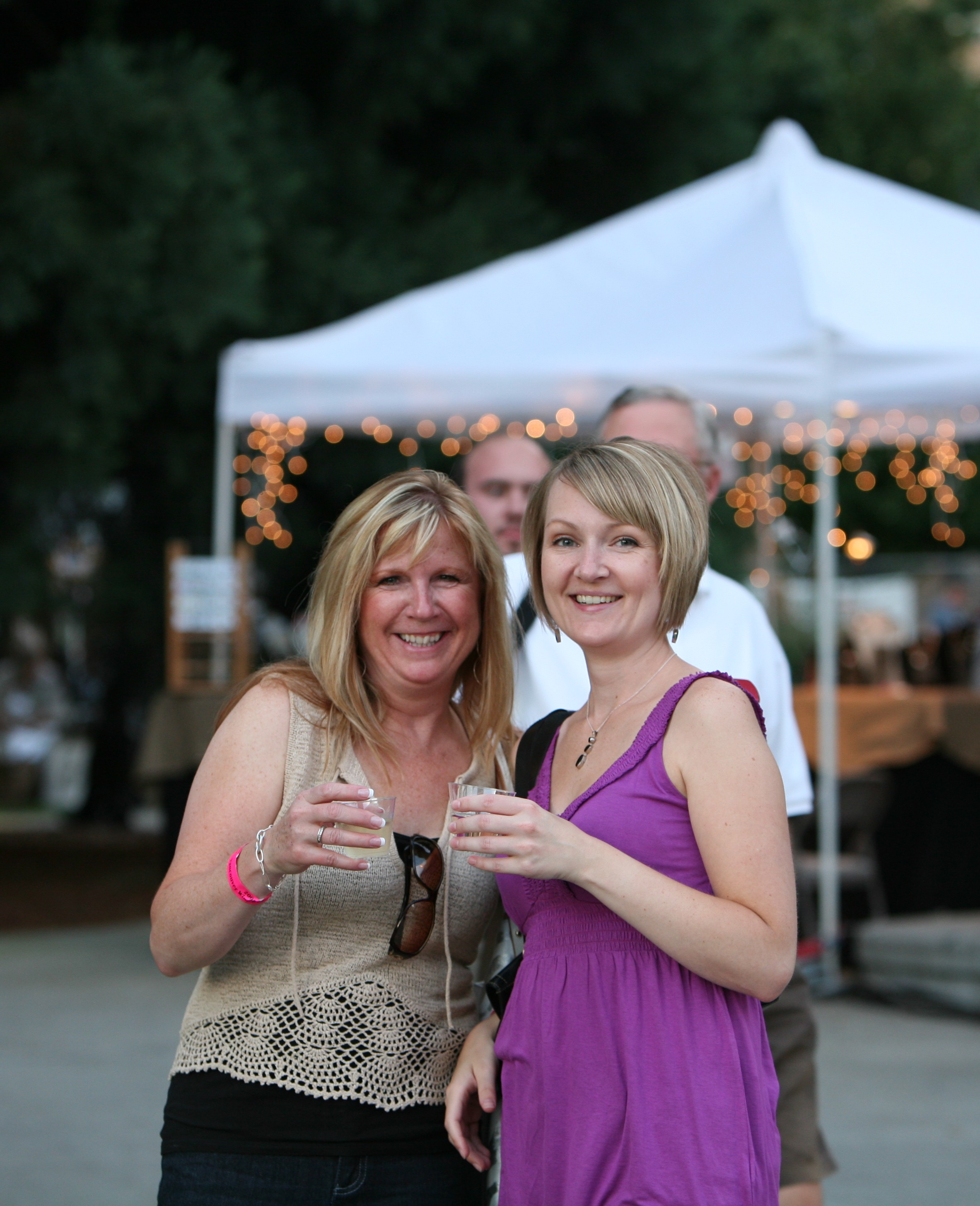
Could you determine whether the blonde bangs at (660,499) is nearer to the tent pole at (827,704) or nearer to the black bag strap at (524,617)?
the black bag strap at (524,617)

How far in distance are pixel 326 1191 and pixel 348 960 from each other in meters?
0.33

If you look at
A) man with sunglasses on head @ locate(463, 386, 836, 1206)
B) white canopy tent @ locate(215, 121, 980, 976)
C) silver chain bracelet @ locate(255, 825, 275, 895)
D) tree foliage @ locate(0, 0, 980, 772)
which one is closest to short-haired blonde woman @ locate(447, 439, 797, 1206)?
silver chain bracelet @ locate(255, 825, 275, 895)

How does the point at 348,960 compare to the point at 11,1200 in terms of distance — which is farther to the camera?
the point at 11,1200

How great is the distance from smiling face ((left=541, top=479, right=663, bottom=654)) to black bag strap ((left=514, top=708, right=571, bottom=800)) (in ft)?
0.63

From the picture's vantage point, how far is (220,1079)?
2090 mm

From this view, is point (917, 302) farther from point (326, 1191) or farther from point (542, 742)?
point (326, 1191)

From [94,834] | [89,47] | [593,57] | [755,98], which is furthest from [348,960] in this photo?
[94,834]

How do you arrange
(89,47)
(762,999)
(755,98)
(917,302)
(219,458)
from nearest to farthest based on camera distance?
(762,999) < (917,302) < (219,458) < (89,47) < (755,98)

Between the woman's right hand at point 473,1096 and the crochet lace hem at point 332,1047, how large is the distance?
6cm

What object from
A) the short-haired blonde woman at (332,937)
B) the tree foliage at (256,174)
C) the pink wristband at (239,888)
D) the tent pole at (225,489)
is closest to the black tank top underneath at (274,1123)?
the short-haired blonde woman at (332,937)

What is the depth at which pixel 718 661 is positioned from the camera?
8.70ft

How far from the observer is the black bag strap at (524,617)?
2740 mm

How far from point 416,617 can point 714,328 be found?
14.3ft

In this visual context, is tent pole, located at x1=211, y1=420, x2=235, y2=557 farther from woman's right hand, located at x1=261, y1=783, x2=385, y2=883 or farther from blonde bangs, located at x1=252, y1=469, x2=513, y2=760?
woman's right hand, located at x1=261, y1=783, x2=385, y2=883
